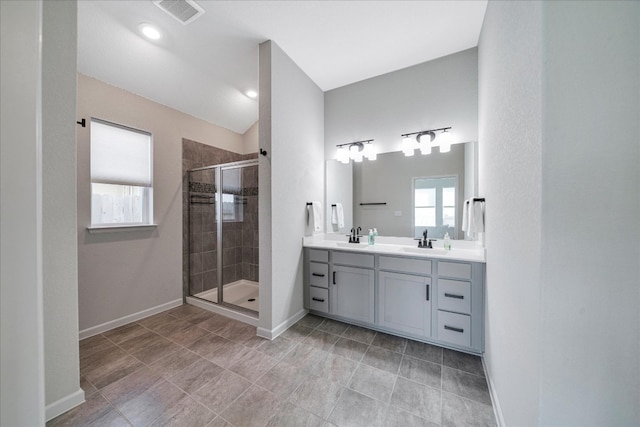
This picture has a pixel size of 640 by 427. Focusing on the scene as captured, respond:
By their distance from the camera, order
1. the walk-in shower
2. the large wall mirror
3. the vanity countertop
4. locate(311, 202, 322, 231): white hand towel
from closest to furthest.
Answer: the vanity countertop → the large wall mirror → locate(311, 202, 322, 231): white hand towel → the walk-in shower

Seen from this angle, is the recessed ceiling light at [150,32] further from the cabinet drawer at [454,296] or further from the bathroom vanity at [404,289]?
the cabinet drawer at [454,296]

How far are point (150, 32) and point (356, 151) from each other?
232 cm

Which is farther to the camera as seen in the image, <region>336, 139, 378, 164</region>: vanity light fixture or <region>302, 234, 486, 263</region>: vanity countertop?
<region>336, 139, 378, 164</region>: vanity light fixture

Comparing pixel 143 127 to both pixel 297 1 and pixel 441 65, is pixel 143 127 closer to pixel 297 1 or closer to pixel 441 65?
pixel 297 1

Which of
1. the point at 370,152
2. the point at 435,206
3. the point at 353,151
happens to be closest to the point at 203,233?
the point at 353,151

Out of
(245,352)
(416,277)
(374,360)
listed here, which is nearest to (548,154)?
(416,277)

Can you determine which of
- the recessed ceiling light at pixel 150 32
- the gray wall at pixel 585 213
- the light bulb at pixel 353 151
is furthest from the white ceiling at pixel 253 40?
the gray wall at pixel 585 213

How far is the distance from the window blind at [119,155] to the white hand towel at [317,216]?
6.64ft

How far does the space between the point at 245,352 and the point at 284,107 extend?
93.3 inches

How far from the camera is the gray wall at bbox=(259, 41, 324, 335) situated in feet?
7.17

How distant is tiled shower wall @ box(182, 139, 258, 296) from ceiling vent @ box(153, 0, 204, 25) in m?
1.50

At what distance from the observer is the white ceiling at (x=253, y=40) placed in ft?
5.93

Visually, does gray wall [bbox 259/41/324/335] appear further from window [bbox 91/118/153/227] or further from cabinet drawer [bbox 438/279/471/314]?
window [bbox 91/118/153/227]

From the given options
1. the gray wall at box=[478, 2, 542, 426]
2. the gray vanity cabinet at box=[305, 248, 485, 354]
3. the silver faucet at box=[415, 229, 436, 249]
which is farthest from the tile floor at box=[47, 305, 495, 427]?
the silver faucet at box=[415, 229, 436, 249]
